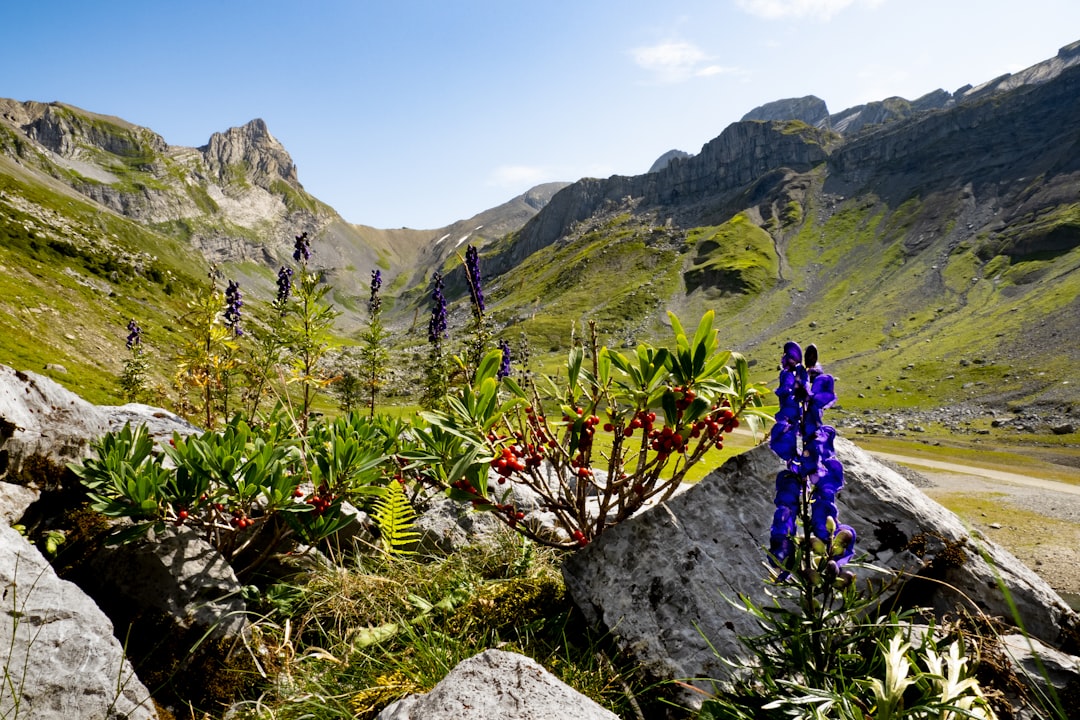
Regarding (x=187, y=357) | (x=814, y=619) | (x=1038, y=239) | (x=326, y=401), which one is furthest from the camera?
(x=1038, y=239)

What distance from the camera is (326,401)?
225ft

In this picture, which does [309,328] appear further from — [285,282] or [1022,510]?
[1022,510]

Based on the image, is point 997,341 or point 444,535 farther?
point 997,341

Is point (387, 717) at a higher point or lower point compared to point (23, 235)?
lower

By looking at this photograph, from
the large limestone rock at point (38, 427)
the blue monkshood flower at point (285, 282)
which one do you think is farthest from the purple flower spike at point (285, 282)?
the large limestone rock at point (38, 427)

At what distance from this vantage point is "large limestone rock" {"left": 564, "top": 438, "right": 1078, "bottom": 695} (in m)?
3.46

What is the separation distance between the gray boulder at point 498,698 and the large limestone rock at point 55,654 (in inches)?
65.5

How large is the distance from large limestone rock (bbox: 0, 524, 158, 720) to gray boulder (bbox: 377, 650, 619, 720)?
65.5 inches

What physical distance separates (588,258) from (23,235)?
A: 156 m

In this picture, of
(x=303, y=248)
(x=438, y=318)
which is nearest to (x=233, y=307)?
(x=303, y=248)

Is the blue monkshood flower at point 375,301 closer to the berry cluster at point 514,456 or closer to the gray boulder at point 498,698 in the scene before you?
the berry cluster at point 514,456

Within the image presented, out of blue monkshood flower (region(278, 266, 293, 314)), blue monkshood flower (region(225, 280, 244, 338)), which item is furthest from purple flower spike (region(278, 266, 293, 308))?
blue monkshood flower (region(225, 280, 244, 338))

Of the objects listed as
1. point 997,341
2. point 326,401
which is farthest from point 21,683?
point 997,341

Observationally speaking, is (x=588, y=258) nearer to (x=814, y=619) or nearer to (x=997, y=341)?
(x=997, y=341)
